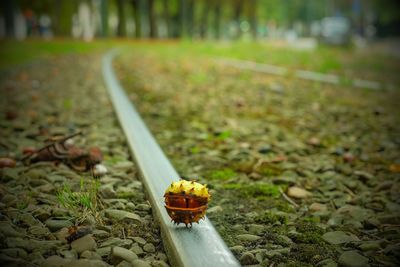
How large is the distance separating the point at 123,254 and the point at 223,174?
1.37m

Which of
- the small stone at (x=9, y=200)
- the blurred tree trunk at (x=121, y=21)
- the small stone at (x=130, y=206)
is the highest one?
the blurred tree trunk at (x=121, y=21)

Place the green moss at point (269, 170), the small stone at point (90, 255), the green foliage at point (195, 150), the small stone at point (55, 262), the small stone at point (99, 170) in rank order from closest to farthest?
the small stone at point (55, 262)
the small stone at point (90, 255)
the small stone at point (99, 170)
the green moss at point (269, 170)
the green foliage at point (195, 150)

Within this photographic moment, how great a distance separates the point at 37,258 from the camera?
1.66 m

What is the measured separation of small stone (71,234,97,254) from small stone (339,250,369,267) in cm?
109

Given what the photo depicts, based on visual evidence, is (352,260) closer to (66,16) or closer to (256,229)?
(256,229)

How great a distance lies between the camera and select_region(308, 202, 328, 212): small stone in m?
2.46

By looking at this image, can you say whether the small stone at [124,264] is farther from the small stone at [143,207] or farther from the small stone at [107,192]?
the small stone at [107,192]

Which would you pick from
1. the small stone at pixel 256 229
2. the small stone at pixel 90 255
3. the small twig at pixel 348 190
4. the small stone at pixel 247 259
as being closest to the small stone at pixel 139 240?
the small stone at pixel 90 255

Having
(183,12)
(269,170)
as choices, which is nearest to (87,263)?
(269,170)

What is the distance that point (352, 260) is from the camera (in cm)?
179

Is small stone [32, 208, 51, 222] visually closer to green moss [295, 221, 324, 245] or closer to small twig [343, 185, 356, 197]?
green moss [295, 221, 324, 245]

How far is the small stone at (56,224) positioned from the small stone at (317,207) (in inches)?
54.3

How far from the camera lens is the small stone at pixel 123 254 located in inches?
Answer: 68.9

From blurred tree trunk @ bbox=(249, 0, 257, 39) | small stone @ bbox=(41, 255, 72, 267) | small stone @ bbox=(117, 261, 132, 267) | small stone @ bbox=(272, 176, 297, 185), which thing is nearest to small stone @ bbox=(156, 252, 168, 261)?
small stone @ bbox=(117, 261, 132, 267)
